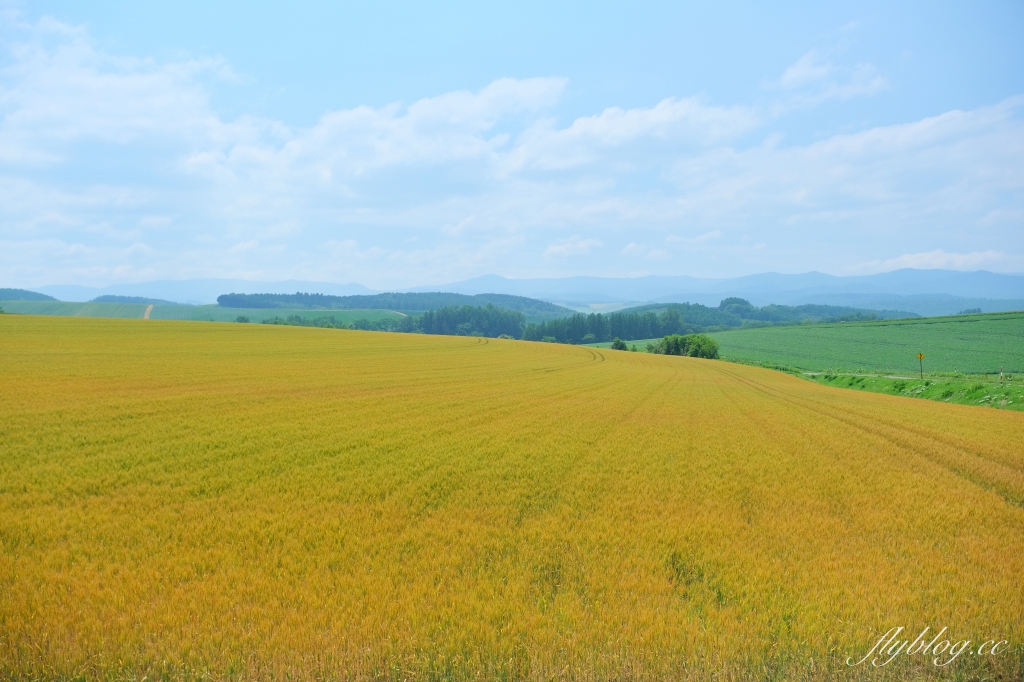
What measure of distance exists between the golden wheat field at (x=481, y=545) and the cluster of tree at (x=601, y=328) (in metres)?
109

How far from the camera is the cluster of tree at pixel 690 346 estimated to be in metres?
78.8

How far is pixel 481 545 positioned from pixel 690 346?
80.2 m

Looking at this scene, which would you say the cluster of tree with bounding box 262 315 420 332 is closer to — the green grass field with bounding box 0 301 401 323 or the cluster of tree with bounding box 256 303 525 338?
the cluster of tree with bounding box 256 303 525 338

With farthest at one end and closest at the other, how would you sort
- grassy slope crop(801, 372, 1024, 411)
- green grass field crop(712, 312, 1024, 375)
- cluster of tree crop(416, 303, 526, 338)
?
cluster of tree crop(416, 303, 526, 338)
green grass field crop(712, 312, 1024, 375)
grassy slope crop(801, 372, 1024, 411)

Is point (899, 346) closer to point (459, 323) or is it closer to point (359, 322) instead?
point (459, 323)

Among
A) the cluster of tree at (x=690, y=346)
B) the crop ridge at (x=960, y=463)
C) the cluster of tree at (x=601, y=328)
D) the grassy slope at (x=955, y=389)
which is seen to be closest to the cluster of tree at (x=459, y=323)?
the cluster of tree at (x=601, y=328)

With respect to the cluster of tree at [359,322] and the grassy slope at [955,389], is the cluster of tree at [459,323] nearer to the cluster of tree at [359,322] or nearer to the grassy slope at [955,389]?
the cluster of tree at [359,322]

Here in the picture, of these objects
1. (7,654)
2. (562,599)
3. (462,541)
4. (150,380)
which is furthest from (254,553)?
(150,380)

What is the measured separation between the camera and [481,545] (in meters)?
7.38

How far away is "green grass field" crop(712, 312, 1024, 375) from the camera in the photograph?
59156 mm

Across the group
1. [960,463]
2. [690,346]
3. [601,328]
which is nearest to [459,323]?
[601,328]

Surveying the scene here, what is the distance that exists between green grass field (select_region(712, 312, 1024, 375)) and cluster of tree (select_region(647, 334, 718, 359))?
3821 mm

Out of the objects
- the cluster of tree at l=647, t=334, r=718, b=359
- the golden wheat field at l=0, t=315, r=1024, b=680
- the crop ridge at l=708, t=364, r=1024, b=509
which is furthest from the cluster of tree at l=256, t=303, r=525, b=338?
the golden wheat field at l=0, t=315, r=1024, b=680

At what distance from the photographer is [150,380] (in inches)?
867
